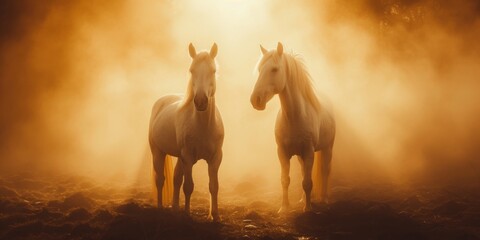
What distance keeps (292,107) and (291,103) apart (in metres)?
0.06

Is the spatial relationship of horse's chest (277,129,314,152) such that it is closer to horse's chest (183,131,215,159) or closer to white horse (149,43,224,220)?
white horse (149,43,224,220)

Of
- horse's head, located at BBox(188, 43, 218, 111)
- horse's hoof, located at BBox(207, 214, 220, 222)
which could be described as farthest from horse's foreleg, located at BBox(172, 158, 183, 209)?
horse's head, located at BBox(188, 43, 218, 111)

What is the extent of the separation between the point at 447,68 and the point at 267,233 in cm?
975

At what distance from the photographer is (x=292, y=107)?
6.96 metres

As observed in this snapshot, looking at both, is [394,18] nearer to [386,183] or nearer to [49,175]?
[386,183]

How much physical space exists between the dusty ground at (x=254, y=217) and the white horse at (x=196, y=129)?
55cm

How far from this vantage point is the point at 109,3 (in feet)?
53.1

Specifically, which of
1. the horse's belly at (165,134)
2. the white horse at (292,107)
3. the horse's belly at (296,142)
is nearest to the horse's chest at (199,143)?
the horse's belly at (165,134)

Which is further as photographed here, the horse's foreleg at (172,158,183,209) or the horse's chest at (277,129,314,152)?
the horse's foreleg at (172,158,183,209)

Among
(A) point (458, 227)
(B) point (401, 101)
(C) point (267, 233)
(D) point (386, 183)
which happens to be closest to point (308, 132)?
(C) point (267, 233)

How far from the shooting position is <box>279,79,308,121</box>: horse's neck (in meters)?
6.95

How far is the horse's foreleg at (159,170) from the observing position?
24.7ft

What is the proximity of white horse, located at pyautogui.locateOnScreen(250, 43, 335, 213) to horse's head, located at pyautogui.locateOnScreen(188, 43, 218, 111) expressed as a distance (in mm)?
663

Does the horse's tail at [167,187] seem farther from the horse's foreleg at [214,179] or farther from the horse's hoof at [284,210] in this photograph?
the horse's hoof at [284,210]
